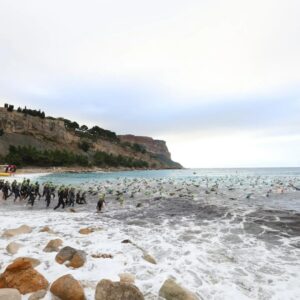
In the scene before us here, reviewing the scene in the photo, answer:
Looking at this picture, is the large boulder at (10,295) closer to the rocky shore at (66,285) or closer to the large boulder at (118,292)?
the rocky shore at (66,285)

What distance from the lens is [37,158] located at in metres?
116

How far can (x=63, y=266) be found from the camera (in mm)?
9078

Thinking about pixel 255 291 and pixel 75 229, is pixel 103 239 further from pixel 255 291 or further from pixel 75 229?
pixel 255 291

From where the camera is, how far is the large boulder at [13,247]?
1016 centimetres

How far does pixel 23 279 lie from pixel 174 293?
155 inches

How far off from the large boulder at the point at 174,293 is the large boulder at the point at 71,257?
2944mm

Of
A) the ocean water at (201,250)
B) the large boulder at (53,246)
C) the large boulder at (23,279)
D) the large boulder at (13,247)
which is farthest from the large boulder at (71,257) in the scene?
the large boulder at (13,247)

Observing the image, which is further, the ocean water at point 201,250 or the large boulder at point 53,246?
the large boulder at point 53,246

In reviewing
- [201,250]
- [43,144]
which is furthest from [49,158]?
[201,250]

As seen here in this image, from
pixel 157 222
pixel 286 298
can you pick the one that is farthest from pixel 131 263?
pixel 157 222

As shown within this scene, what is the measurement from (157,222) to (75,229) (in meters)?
5.19

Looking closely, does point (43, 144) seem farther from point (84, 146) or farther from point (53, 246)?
point (53, 246)

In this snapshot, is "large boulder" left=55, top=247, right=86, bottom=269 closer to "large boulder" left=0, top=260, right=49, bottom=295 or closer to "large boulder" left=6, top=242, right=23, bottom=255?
"large boulder" left=0, top=260, right=49, bottom=295

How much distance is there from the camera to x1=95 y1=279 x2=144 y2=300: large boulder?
698cm
